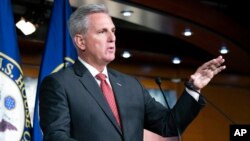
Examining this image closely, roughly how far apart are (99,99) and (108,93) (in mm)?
92

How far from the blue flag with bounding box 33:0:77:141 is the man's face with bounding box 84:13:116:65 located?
164cm

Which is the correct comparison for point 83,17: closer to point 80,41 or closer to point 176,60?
point 80,41

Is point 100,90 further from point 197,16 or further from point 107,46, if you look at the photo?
point 197,16

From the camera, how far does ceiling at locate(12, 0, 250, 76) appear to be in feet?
23.0

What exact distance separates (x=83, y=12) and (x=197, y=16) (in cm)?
514

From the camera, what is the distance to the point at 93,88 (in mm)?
2332

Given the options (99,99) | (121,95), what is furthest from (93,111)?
(121,95)

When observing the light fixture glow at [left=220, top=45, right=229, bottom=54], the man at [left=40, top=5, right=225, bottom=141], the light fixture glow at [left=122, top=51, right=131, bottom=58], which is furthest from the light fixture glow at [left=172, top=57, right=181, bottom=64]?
the man at [left=40, top=5, right=225, bottom=141]

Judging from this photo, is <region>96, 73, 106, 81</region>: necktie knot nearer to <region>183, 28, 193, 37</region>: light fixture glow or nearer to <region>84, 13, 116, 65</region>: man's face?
<region>84, 13, 116, 65</region>: man's face

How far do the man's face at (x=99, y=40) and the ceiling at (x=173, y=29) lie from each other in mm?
3846

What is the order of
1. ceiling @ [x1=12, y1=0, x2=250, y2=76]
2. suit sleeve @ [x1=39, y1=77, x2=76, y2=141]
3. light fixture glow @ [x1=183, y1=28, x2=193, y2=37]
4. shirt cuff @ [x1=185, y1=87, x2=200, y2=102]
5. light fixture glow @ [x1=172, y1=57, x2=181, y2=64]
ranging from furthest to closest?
light fixture glow @ [x1=172, y1=57, x2=181, y2=64] → light fixture glow @ [x1=183, y1=28, x2=193, y2=37] → ceiling @ [x1=12, y1=0, x2=250, y2=76] → shirt cuff @ [x1=185, y1=87, x2=200, y2=102] → suit sleeve @ [x1=39, y1=77, x2=76, y2=141]

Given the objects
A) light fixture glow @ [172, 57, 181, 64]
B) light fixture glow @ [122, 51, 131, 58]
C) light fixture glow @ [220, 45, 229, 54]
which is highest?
light fixture glow @ [220, 45, 229, 54]

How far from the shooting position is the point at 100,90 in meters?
2.34

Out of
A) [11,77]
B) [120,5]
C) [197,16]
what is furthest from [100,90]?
[197,16]
